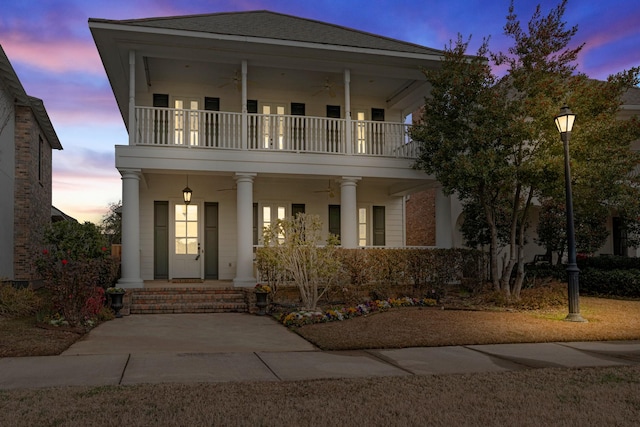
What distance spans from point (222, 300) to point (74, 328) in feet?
12.7

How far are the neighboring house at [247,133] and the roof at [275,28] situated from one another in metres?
0.05

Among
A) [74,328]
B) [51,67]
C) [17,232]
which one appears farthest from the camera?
[51,67]

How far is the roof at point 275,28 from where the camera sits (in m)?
12.7

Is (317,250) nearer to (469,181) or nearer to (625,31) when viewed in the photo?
(469,181)

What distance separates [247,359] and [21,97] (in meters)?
12.9

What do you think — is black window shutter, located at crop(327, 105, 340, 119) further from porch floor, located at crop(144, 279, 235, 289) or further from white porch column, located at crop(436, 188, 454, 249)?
porch floor, located at crop(144, 279, 235, 289)

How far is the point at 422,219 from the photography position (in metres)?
23.0

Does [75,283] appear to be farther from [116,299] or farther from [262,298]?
[262,298]

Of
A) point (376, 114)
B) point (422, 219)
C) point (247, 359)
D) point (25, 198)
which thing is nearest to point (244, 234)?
point (376, 114)

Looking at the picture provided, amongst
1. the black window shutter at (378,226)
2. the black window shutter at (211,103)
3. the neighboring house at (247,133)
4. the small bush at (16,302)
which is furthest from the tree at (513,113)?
the small bush at (16,302)

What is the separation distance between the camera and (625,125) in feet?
38.4

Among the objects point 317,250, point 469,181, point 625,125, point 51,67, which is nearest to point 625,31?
point 625,125

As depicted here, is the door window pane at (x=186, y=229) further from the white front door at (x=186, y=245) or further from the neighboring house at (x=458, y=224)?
the neighboring house at (x=458, y=224)

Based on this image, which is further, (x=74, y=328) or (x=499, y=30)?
(x=499, y=30)
